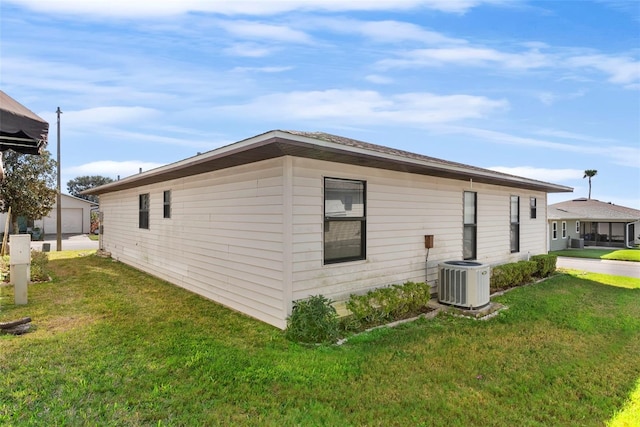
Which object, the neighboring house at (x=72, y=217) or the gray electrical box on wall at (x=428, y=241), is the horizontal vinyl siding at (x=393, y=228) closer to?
the gray electrical box on wall at (x=428, y=241)

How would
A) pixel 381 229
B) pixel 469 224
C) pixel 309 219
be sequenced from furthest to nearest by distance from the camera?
pixel 469 224
pixel 381 229
pixel 309 219

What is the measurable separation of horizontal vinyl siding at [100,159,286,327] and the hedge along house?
0.02 meters

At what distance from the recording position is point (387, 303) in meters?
5.25

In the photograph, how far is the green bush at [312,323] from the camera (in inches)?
170

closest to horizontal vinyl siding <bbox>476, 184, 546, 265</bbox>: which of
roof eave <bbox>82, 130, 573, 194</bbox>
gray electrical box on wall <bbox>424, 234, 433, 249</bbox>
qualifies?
roof eave <bbox>82, 130, 573, 194</bbox>

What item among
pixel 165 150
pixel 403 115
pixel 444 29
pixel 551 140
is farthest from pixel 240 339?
pixel 551 140

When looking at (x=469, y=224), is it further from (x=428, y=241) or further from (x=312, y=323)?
(x=312, y=323)

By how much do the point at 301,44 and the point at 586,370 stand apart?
22.5 feet

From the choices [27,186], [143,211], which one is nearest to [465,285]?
[143,211]

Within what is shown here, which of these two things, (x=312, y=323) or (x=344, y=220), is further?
(x=344, y=220)

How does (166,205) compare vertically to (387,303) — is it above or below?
above

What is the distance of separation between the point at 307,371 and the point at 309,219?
2.06m

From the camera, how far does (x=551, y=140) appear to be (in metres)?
14.4

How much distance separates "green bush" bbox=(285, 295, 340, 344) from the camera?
14.2 ft
